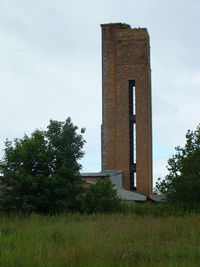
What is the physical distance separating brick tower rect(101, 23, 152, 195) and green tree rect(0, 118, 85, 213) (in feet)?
78.1

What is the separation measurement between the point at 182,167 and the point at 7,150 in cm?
1059

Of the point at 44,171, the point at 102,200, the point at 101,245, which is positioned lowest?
the point at 101,245

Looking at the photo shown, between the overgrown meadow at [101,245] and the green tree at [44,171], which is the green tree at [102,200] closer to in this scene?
the green tree at [44,171]

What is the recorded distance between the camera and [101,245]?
9.27m

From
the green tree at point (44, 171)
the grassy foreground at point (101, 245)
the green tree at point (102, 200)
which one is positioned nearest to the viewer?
the grassy foreground at point (101, 245)

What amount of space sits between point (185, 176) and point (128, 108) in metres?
24.8

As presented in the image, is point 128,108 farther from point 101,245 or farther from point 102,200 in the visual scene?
point 101,245

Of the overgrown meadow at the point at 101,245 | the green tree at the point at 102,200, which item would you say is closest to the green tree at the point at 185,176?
the green tree at the point at 102,200

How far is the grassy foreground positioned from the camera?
307 inches

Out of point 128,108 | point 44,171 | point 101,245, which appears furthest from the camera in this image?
point 128,108

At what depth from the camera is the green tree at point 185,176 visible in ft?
80.6

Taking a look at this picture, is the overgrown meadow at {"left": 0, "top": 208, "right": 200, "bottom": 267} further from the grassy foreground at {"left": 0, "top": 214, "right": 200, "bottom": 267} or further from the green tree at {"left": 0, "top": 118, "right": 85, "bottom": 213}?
the green tree at {"left": 0, "top": 118, "right": 85, "bottom": 213}

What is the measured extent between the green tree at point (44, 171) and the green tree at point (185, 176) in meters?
5.66

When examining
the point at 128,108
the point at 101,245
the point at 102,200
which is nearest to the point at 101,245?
the point at 101,245
